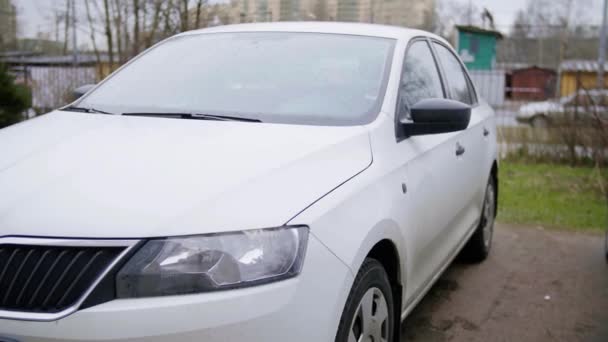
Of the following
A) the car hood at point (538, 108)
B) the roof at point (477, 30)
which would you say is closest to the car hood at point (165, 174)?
the car hood at point (538, 108)

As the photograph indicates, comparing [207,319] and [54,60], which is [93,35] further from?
[207,319]

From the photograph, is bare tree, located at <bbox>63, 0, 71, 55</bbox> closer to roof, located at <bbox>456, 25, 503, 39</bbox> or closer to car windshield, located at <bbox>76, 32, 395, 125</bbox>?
car windshield, located at <bbox>76, 32, 395, 125</bbox>

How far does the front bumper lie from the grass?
206 inches

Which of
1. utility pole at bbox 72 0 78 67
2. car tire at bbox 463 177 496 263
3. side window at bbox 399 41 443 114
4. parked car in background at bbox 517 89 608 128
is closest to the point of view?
side window at bbox 399 41 443 114

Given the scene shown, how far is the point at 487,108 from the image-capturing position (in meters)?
5.43

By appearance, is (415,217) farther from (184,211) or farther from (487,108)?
(487,108)

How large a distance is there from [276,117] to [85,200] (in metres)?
1.12

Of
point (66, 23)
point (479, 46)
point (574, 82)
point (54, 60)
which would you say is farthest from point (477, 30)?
point (66, 23)

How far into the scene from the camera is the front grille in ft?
6.25

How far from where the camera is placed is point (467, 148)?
4.29 m

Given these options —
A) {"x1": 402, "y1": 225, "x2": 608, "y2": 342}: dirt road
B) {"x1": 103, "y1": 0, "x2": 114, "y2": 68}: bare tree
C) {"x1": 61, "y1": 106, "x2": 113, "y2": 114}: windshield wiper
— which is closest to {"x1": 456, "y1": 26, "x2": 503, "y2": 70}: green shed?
{"x1": 103, "y1": 0, "x2": 114, "y2": 68}: bare tree

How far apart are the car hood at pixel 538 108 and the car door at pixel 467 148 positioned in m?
5.32

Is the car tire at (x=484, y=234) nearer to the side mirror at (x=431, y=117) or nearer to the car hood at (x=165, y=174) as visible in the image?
the side mirror at (x=431, y=117)

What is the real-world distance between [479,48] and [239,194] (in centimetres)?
3217
